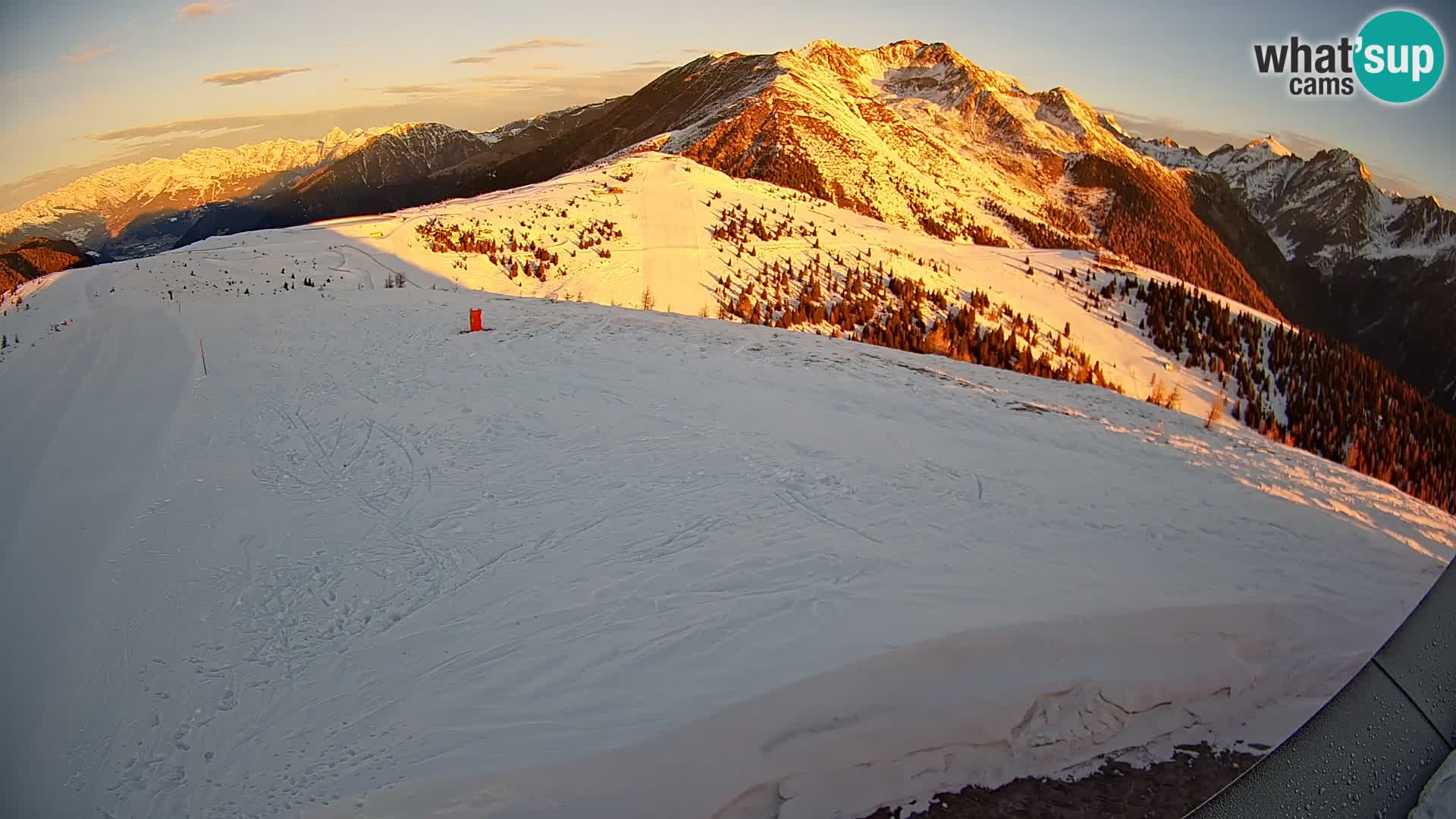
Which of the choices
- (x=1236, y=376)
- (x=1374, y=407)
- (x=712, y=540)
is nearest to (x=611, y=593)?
(x=712, y=540)

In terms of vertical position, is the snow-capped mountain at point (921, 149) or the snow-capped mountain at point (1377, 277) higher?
the snow-capped mountain at point (921, 149)

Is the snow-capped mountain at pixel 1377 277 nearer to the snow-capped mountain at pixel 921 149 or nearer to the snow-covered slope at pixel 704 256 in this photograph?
the snow-capped mountain at pixel 921 149

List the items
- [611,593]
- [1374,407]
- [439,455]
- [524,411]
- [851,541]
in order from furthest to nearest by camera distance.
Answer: [1374,407]
[524,411]
[439,455]
[851,541]
[611,593]

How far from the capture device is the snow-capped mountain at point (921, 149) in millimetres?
61844

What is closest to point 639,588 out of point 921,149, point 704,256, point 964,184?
point 704,256

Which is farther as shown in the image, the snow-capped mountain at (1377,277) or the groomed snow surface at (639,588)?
the snow-capped mountain at (1377,277)

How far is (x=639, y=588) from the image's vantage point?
542 cm

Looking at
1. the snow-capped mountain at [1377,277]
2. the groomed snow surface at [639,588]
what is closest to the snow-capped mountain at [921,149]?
the snow-capped mountain at [1377,277]

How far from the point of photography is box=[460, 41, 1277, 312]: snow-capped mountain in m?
61.8

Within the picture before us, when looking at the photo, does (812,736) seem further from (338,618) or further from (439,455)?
(439,455)

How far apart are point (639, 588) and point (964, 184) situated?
86.6m

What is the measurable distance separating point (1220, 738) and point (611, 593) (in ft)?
12.6

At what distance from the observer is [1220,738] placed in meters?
4.14

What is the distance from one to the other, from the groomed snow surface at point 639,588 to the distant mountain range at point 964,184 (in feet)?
106
